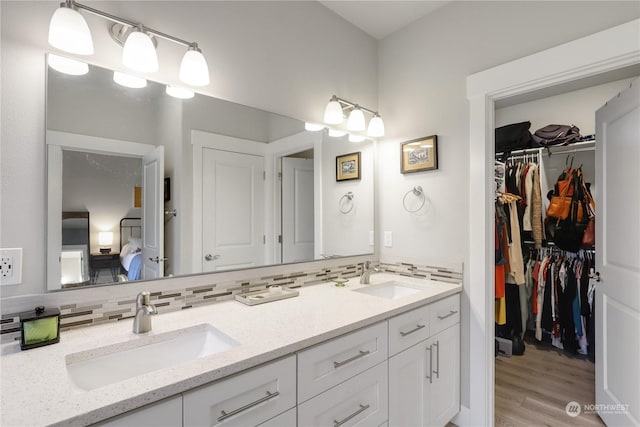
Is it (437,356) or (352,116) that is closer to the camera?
(437,356)

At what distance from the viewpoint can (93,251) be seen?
1.25 meters

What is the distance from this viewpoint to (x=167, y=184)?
1.42 m

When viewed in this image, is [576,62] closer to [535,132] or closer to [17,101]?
[535,132]

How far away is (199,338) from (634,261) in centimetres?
215

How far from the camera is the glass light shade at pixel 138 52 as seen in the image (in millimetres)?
1223

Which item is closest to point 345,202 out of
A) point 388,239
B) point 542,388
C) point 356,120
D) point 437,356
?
point 388,239

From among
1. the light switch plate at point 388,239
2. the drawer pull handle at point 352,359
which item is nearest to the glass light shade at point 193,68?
the drawer pull handle at point 352,359

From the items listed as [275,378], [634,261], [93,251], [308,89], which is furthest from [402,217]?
[93,251]

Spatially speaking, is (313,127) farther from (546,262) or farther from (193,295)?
(546,262)

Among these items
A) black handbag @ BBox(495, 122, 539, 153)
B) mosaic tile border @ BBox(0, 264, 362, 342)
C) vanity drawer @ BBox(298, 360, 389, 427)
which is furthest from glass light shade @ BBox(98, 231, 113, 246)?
black handbag @ BBox(495, 122, 539, 153)

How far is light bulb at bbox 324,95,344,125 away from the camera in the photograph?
2004mm

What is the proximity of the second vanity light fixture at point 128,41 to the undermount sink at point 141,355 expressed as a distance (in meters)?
Result: 1.05

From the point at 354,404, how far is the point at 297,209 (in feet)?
3.67

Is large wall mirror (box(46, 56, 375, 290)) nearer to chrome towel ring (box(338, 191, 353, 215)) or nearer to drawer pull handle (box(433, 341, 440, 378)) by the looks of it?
chrome towel ring (box(338, 191, 353, 215))
